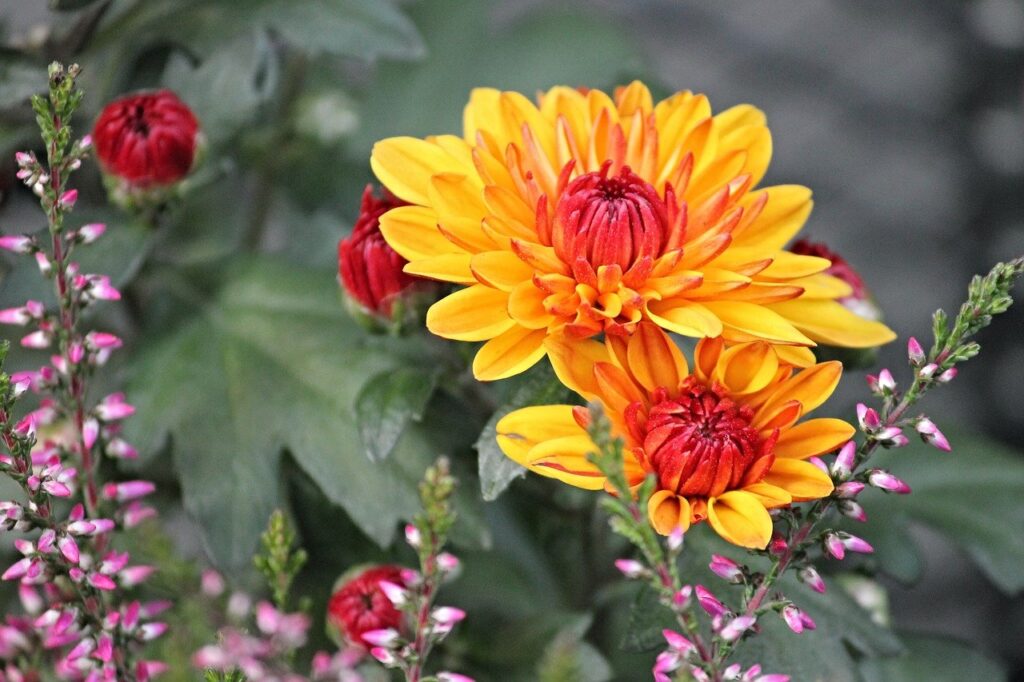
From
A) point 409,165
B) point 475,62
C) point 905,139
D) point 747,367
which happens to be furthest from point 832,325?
point 905,139

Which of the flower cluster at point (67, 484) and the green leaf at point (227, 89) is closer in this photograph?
the flower cluster at point (67, 484)

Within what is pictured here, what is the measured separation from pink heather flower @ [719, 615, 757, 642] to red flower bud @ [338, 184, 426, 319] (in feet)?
0.58

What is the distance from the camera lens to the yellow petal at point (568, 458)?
36 centimetres

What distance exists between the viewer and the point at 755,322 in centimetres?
39

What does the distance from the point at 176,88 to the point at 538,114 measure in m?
0.24

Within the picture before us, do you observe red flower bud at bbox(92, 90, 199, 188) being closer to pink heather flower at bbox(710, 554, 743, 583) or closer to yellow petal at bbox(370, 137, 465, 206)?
yellow petal at bbox(370, 137, 465, 206)

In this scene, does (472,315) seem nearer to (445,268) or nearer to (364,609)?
(445,268)

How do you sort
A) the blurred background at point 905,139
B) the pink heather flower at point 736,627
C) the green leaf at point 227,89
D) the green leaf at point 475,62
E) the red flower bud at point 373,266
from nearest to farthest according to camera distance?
the pink heather flower at point 736,627 → the red flower bud at point 373,266 → the green leaf at point 227,89 → the green leaf at point 475,62 → the blurred background at point 905,139

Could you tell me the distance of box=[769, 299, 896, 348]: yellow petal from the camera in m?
0.42

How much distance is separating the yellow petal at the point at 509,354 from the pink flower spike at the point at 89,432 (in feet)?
0.47

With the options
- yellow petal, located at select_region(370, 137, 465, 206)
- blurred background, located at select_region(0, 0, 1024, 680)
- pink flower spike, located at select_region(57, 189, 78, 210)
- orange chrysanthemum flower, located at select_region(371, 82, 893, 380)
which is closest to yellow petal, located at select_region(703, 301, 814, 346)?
orange chrysanthemum flower, located at select_region(371, 82, 893, 380)

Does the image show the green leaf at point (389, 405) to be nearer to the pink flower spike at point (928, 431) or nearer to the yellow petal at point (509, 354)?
the yellow petal at point (509, 354)

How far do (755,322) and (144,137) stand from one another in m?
0.27

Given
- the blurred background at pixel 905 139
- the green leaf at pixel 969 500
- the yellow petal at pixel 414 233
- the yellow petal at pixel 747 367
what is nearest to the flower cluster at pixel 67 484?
the yellow petal at pixel 414 233
